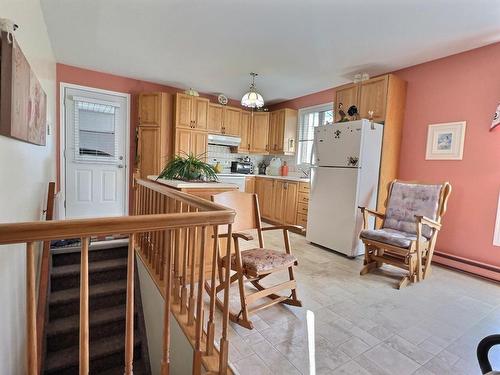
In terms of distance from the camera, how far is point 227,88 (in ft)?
16.2

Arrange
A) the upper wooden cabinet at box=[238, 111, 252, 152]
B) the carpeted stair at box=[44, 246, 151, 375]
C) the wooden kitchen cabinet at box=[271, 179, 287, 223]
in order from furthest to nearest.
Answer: the upper wooden cabinet at box=[238, 111, 252, 152], the wooden kitchen cabinet at box=[271, 179, 287, 223], the carpeted stair at box=[44, 246, 151, 375]

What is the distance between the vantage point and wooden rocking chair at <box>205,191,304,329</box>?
1839 mm

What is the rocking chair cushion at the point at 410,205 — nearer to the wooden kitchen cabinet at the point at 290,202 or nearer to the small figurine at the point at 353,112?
the small figurine at the point at 353,112

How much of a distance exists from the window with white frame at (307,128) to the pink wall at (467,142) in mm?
1756

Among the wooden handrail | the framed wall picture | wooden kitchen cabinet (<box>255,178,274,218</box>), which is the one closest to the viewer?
the wooden handrail

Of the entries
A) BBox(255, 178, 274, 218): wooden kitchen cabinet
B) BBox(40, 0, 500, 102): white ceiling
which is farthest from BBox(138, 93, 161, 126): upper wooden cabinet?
BBox(255, 178, 274, 218): wooden kitchen cabinet

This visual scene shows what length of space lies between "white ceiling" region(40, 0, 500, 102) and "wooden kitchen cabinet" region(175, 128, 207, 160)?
107cm

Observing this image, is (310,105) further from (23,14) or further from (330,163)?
(23,14)

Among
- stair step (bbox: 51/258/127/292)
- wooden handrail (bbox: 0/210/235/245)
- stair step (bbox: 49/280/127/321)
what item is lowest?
stair step (bbox: 49/280/127/321)

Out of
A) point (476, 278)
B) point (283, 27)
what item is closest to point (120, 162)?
point (283, 27)

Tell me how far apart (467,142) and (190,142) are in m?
4.08

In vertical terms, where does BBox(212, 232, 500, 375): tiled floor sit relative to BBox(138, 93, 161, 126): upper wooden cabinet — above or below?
below

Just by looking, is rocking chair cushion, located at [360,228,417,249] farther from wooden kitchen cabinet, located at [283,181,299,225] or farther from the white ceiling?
the white ceiling

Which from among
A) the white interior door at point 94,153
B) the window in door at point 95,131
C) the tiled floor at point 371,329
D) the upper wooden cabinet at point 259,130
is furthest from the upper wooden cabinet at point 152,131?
the tiled floor at point 371,329
